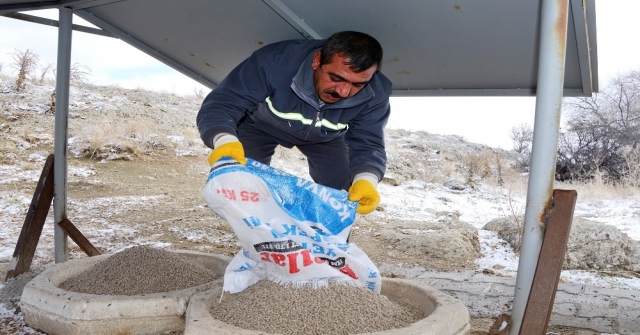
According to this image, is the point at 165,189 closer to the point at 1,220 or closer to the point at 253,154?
the point at 1,220

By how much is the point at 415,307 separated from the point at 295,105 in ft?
3.66

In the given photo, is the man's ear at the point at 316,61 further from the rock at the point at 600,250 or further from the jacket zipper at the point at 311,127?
the rock at the point at 600,250

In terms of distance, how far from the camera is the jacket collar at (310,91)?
8.48ft

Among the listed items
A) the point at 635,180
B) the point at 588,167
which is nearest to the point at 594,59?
the point at 635,180

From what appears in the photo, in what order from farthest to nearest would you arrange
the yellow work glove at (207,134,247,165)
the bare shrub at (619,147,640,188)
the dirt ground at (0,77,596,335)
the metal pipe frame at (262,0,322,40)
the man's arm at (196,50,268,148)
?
1. the bare shrub at (619,147,640,188)
2. the dirt ground at (0,77,596,335)
3. the metal pipe frame at (262,0,322,40)
4. the man's arm at (196,50,268,148)
5. the yellow work glove at (207,134,247,165)

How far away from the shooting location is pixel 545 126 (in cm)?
179

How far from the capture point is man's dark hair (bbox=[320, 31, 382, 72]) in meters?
2.42

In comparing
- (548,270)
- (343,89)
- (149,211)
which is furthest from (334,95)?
(149,211)

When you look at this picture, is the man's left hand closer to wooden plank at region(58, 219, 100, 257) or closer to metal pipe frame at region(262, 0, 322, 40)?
metal pipe frame at region(262, 0, 322, 40)

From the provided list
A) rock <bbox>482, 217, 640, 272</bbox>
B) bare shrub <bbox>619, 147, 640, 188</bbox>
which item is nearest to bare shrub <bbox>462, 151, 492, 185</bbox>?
bare shrub <bbox>619, 147, 640, 188</bbox>

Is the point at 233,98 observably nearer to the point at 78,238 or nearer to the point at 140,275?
the point at 140,275

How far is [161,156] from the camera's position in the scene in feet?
33.8

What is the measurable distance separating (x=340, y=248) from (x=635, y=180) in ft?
30.7

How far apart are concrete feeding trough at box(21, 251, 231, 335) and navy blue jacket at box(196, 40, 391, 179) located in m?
0.70
